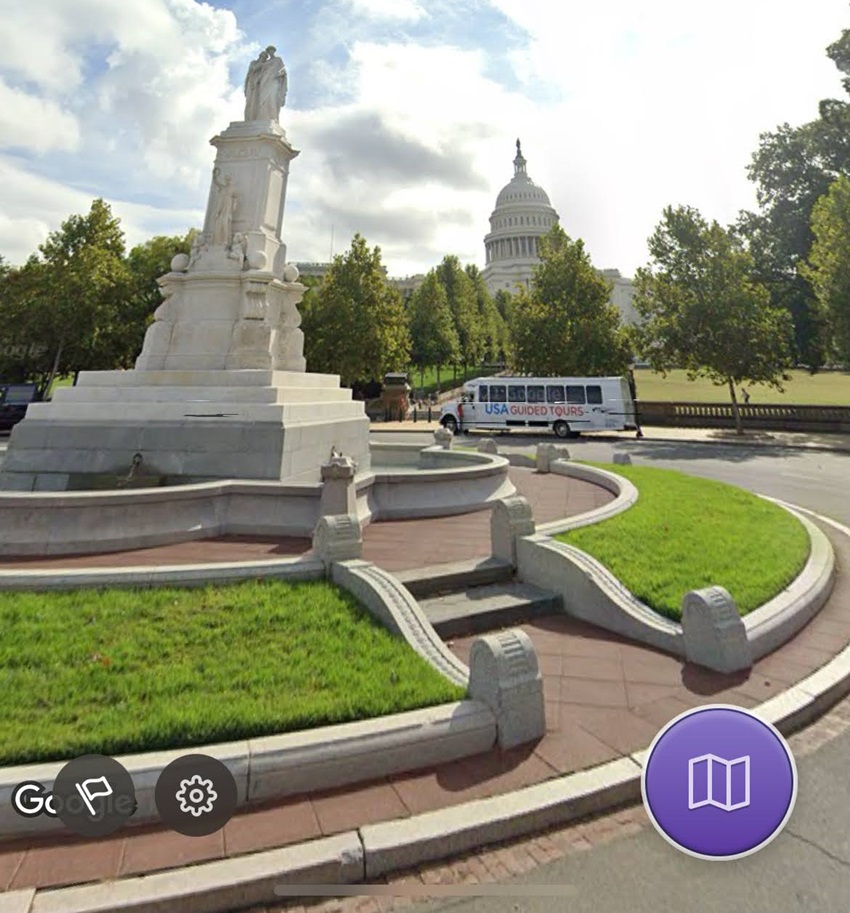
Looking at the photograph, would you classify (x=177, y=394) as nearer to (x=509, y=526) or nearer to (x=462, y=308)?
(x=509, y=526)

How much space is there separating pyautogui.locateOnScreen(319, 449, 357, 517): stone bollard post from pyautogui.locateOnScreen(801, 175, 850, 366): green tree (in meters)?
28.5

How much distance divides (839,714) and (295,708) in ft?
14.8

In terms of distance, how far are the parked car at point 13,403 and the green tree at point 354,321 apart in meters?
17.7

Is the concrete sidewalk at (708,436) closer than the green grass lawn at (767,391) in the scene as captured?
Yes

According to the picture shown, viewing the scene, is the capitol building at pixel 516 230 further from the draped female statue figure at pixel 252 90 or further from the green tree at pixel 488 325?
the draped female statue figure at pixel 252 90

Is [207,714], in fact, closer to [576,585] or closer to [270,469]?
[576,585]

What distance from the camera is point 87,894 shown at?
2.60 metres

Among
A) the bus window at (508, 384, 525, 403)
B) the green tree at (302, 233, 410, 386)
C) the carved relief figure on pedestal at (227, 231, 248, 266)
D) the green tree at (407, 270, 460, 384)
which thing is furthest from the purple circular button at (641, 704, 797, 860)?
the green tree at (407, 270, 460, 384)

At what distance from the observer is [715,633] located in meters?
4.93

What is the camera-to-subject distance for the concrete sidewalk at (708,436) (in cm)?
2709

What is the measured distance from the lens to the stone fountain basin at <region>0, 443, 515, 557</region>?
701 cm

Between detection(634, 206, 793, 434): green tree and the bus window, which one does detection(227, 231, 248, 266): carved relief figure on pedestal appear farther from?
detection(634, 206, 793, 434): green tree

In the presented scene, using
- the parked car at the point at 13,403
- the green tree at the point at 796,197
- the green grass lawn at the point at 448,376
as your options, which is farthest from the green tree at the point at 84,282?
the green tree at the point at 796,197

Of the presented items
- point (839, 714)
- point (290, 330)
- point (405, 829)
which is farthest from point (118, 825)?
point (290, 330)
